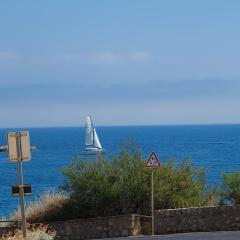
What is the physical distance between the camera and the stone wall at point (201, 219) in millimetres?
21656

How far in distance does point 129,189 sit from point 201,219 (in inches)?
186

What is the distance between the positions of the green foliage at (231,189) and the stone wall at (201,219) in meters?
1.82

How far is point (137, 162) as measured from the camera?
27062 mm

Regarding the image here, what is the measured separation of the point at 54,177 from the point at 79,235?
52.8 metres

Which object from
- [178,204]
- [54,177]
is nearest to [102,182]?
[178,204]

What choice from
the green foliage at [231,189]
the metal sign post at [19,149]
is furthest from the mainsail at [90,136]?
the metal sign post at [19,149]

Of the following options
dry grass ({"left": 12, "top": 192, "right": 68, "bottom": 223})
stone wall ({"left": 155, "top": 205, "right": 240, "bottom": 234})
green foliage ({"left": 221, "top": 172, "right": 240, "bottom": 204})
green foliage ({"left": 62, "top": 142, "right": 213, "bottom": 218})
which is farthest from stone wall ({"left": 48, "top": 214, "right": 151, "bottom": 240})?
dry grass ({"left": 12, "top": 192, "right": 68, "bottom": 223})

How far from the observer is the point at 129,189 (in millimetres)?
26016

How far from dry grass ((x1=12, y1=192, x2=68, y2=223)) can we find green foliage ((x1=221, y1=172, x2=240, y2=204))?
20.4 feet

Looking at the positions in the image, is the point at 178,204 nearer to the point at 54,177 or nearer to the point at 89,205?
the point at 89,205

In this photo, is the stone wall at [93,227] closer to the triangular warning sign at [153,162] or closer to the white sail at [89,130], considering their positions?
the triangular warning sign at [153,162]

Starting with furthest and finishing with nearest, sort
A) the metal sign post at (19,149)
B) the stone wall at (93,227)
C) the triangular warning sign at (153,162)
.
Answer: the stone wall at (93,227)
the triangular warning sign at (153,162)
the metal sign post at (19,149)

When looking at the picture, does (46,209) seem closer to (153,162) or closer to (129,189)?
(129,189)

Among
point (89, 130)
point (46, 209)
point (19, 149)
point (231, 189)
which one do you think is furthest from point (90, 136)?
point (19, 149)
